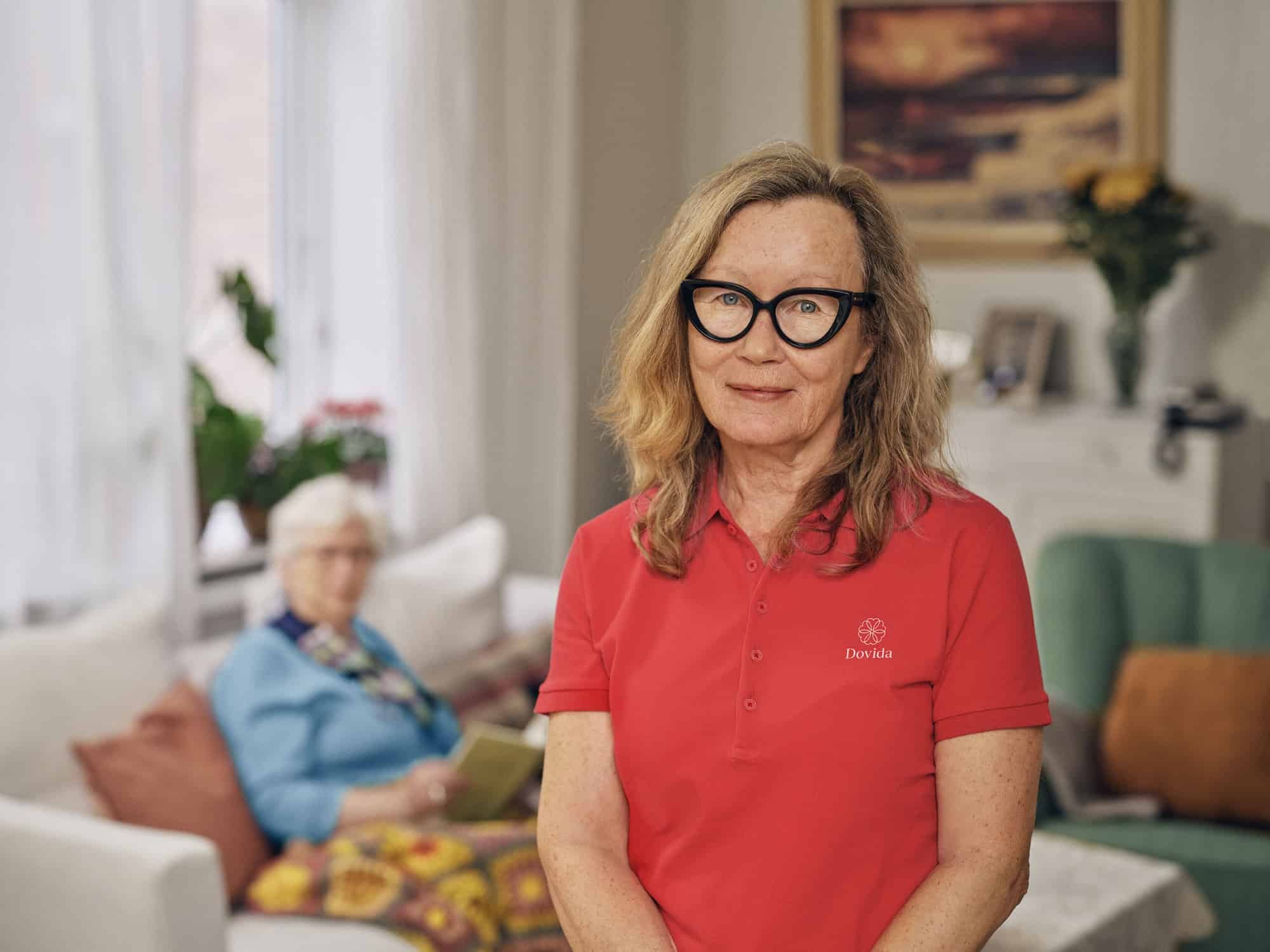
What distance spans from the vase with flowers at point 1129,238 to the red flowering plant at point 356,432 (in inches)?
86.5

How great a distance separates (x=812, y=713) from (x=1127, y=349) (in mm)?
3515

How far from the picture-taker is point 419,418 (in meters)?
3.72

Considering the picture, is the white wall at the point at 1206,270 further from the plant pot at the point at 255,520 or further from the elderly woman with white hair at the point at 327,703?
the elderly woman with white hair at the point at 327,703

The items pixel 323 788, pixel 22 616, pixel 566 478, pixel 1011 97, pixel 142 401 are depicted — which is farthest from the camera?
pixel 1011 97

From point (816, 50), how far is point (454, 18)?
1707 millimetres

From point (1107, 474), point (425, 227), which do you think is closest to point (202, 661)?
point (425, 227)

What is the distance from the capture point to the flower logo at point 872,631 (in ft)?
3.91

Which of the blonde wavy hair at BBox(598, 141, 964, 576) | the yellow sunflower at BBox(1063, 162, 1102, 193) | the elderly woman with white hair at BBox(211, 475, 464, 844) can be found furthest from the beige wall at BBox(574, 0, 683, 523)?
the blonde wavy hair at BBox(598, 141, 964, 576)

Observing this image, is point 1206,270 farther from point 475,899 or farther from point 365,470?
point 475,899

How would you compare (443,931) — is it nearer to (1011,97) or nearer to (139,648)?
(139,648)

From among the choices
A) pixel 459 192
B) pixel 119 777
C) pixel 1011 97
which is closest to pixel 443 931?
pixel 119 777

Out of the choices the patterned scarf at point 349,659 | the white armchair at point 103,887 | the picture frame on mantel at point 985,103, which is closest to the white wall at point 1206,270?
the picture frame on mantel at point 985,103

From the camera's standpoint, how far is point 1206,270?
4523 mm

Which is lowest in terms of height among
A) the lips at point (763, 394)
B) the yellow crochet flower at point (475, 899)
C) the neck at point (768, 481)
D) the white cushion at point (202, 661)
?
the yellow crochet flower at point (475, 899)
